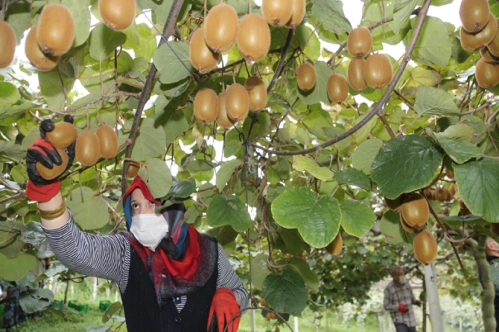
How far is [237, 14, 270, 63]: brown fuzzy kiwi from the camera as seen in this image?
77 centimetres

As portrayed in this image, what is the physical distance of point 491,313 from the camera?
8.80 feet

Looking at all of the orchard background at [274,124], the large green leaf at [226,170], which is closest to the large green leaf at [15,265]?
the orchard background at [274,124]

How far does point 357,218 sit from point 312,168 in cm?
26

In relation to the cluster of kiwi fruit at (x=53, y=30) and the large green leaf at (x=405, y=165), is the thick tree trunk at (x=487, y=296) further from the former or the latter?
the cluster of kiwi fruit at (x=53, y=30)

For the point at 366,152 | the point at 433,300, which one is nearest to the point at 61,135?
the point at 366,152

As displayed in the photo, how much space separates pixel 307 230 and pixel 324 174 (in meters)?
0.42

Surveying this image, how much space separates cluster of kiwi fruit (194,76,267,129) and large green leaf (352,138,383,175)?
16.8 inches

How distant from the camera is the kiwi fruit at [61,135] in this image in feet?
3.64

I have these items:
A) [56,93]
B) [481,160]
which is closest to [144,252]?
[56,93]

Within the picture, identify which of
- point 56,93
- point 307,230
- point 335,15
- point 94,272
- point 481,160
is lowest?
point 94,272

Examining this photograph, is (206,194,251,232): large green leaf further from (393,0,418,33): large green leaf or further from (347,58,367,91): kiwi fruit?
(393,0,418,33): large green leaf

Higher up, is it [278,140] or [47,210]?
[278,140]

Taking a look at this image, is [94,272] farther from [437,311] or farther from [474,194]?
[437,311]

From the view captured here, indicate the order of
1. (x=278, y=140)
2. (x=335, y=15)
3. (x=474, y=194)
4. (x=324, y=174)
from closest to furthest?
(x=474, y=194) → (x=335, y=15) → (x=324, y=174) → (x=278, y=140)
